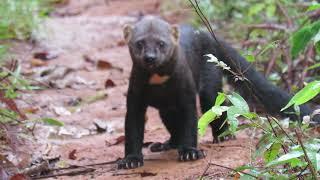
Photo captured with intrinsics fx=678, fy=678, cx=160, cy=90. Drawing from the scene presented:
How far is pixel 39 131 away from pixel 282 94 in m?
2.26

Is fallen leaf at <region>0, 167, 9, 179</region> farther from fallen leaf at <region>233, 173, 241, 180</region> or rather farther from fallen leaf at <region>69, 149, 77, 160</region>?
fallen leaf at <region>233, 173, 241, 180</region>

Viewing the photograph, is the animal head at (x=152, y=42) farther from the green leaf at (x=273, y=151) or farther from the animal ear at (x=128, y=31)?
the green leaf at (x=273, y=151)

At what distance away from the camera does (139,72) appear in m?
5.83

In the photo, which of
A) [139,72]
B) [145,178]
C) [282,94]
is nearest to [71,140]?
[139,72]

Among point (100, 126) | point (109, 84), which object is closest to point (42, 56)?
point (109, 84)

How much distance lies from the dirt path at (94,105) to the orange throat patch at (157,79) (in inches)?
24.5

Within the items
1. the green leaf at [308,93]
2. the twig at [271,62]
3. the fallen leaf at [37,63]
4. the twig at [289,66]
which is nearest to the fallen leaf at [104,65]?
the fallen leaf at [37,63]

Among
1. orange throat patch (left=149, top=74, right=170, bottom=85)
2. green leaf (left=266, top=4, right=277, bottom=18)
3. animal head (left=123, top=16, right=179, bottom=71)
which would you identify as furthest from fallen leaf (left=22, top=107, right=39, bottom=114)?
green leaf (left=266, top=4, right=277, bottom=18)

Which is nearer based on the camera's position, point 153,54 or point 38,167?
point 38,167

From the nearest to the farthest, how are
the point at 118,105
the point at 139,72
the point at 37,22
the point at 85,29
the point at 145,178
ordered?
the point at 145,178, the point at 139,72, the point at 118,105, the point at 37,22, the point at 85,29

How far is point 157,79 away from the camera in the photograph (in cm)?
586

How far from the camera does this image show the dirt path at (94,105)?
5.25 m

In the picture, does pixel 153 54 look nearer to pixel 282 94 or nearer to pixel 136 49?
pixel 136 49

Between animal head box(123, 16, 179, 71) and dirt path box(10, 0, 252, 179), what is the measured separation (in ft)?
2.69
